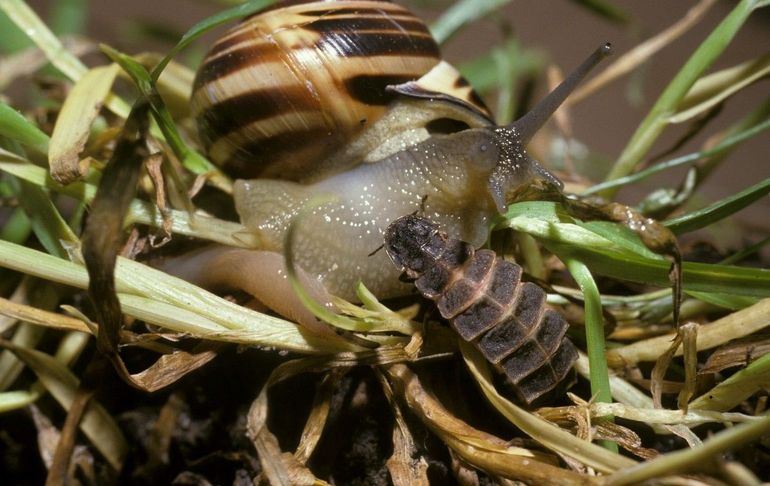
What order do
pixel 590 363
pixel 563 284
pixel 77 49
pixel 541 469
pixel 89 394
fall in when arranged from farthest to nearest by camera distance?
pixel 77 49 → pixel 563 284 → pixel 89 394 → pixel 590 363 → pixel 541 469

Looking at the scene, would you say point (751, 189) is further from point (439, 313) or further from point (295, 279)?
point (295, 279)

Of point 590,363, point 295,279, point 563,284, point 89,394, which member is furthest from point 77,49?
point 590,363

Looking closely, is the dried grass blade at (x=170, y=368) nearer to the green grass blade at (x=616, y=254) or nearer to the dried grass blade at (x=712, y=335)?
the green grass blade at (x=616, y=254)

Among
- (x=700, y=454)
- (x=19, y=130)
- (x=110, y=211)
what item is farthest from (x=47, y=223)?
(x=700, y=454)

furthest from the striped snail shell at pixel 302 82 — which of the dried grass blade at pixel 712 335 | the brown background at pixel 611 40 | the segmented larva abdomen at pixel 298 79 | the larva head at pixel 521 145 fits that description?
the brown background at pixel 611 40

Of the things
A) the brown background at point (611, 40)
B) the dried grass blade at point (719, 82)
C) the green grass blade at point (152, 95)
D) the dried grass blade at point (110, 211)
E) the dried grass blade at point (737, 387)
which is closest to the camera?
the dried grass blade at point (110, 211)

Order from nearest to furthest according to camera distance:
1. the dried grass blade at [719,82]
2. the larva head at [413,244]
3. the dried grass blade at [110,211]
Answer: the dried grass blade at [110,211], the larva head at [413,244], the dried grass blade at [719,82]
